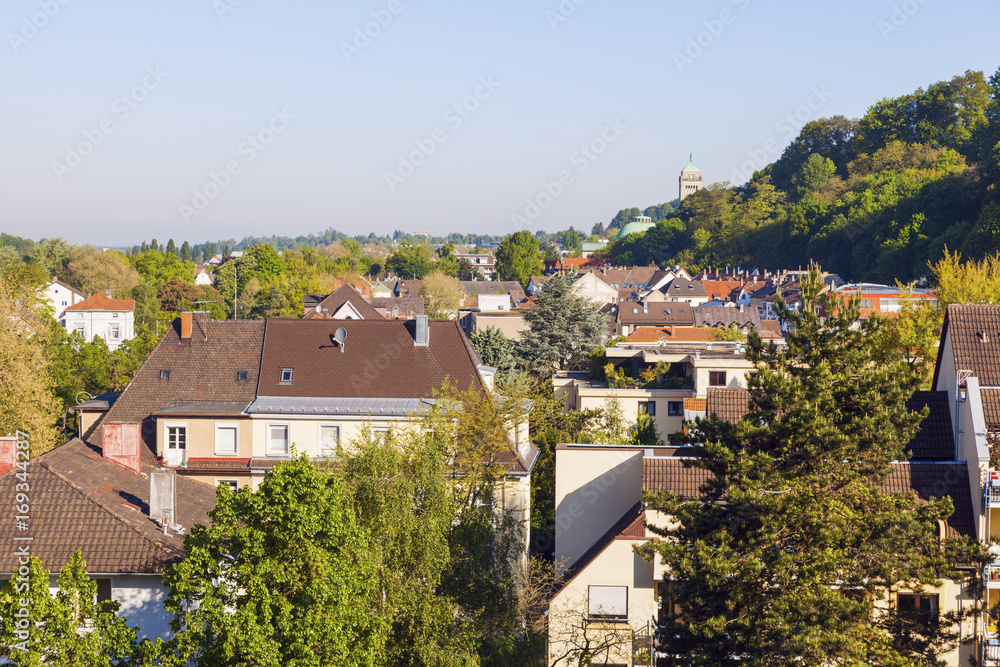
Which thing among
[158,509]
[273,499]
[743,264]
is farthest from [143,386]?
[743,264]

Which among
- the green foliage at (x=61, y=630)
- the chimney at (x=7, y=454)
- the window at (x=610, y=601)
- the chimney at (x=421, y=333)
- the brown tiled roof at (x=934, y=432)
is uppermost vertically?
the chimney at (x=421, y=333)

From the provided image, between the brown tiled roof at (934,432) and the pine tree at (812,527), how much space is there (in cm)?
507

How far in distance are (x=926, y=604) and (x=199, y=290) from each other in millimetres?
101194

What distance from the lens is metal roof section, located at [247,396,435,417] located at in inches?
1134

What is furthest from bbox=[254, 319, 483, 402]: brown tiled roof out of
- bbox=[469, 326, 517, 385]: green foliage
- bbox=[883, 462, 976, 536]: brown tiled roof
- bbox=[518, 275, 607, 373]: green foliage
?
bbox=[518, 275, 607, 373]: green foliage

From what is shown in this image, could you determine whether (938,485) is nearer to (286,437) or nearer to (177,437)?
(286,437)

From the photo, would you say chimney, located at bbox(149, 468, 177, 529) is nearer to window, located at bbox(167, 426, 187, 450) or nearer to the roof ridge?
the roof ridge

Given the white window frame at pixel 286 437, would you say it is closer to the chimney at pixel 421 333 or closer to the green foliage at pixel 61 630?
the chimney at pixel 421 333

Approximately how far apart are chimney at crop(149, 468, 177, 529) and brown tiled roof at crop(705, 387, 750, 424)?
12.0 metres

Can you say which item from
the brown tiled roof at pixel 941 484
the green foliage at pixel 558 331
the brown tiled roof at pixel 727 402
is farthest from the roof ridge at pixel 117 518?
the green foliage at pixel 558 331

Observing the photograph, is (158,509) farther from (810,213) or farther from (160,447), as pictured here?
(810,213)

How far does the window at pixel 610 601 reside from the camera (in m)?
20.6

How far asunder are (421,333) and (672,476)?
11929 mm

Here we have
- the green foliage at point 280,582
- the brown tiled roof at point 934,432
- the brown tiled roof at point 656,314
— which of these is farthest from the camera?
the brown tiled roof at point 656,314
